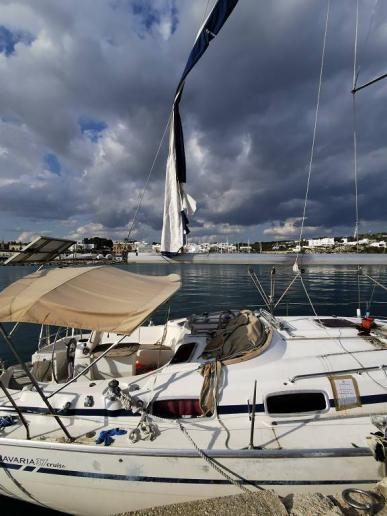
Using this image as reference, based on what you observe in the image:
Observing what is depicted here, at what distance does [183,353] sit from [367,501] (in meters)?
3.33

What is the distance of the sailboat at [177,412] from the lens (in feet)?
13.7

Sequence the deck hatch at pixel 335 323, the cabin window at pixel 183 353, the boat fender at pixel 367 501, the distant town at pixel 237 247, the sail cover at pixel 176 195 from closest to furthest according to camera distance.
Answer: the boat fender at pixel 367 501 → the cabin window at pixel 183 353 → the deck hatch at pixel 335 323 → the sail cover at pixel 176 195 → the distant town at pixel 237 247

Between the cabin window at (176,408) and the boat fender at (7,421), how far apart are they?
7.32 ft

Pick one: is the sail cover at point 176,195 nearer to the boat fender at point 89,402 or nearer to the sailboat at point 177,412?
the sailboat at point 177,412

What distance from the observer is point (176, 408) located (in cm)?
497

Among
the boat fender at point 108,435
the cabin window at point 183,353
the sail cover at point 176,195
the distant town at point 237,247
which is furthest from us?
the distant town at point 237,247

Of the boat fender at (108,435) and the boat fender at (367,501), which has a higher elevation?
the boat fender at (108,435)

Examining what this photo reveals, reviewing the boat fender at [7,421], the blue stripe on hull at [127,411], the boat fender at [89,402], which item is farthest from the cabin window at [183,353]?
the boat fender at [7,421]

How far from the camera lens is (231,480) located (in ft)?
12.9

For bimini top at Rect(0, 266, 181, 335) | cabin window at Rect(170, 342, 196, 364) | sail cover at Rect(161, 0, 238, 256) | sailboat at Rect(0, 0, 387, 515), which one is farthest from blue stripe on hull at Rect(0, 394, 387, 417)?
sail cover at Rect(161, 0, 238, 256)

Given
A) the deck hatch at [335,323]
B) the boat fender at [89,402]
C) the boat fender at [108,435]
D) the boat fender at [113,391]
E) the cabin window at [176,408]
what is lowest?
the boat fender at [108,435]

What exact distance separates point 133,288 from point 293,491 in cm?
391

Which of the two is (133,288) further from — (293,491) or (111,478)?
(293,491)

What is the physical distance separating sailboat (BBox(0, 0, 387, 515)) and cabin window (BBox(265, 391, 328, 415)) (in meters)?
0.02
